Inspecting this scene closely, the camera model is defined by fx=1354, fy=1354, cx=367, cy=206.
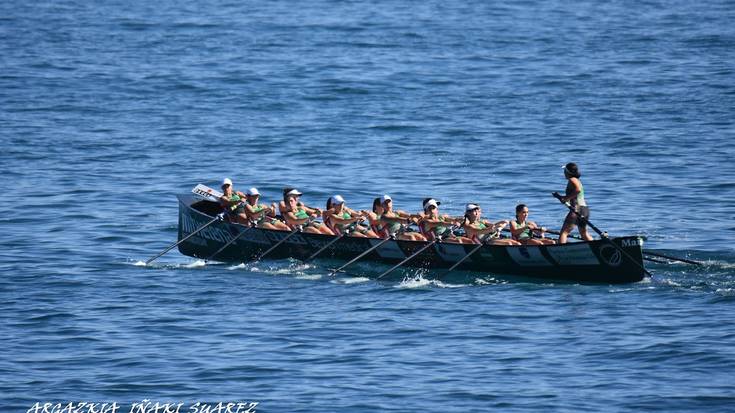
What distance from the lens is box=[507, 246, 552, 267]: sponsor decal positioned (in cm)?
2797

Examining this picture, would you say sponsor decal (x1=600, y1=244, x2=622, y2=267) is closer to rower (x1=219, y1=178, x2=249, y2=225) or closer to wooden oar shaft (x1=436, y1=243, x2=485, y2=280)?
wooden oar shaft (x1=436, y1=243, x2=485, y2=280)

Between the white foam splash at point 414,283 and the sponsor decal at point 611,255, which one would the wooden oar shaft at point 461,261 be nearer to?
the white foam splash at point 414,283

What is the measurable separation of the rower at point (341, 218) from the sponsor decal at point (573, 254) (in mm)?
4801

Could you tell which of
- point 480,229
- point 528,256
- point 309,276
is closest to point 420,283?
point 480,229

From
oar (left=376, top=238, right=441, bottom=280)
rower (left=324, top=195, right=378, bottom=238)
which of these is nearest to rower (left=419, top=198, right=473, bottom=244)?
oar (left=376, top=238, right=441, bottom=280)

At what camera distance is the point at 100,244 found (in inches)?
1364

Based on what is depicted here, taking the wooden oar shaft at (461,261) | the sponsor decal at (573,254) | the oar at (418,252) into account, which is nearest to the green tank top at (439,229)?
the oar at (418,252)

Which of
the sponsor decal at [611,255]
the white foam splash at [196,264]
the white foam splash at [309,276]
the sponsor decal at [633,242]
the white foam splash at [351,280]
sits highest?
the sponsor decal at [633,242]

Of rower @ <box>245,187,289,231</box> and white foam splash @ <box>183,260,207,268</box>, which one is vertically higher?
rower @ <box>245,187,289,231</box>

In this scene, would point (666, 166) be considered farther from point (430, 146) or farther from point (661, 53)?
point (661, 53)

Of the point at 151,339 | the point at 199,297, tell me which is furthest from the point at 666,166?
the point at 151,339

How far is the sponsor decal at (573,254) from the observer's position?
27344 mm

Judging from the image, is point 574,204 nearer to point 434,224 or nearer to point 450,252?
point 450,252

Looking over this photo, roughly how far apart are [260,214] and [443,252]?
532 cm
